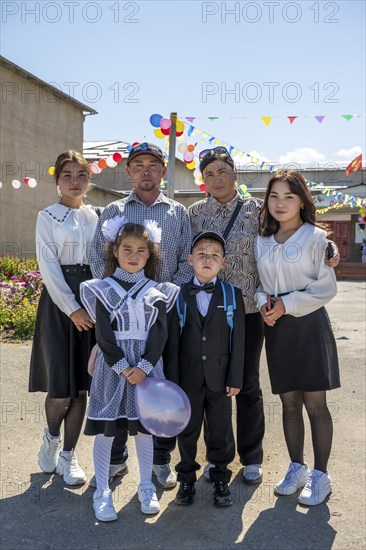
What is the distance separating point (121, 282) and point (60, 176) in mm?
864

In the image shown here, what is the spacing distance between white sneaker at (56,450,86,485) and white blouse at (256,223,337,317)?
1.49 m

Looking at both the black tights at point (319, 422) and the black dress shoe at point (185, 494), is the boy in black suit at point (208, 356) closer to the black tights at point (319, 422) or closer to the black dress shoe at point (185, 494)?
the black dress shoe at point (185, 494)

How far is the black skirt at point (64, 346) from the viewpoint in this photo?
337cm

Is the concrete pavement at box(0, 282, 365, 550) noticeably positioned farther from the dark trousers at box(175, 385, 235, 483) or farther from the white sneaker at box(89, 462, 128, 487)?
the dark trousers at box(175, 385, 235, 483)

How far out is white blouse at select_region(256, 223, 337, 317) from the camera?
3152mm

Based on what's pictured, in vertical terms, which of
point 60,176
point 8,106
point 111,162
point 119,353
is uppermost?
point 8,106

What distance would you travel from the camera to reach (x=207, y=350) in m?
3.10

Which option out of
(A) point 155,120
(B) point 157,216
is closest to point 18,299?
(A) point 155,120

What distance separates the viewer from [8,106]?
16188 millimetres

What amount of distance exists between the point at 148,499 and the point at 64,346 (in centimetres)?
101

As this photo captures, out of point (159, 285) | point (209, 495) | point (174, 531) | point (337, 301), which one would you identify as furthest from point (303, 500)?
point (337, 301)

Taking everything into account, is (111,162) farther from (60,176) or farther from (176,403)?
(176,403)

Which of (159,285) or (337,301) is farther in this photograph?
(337,301)

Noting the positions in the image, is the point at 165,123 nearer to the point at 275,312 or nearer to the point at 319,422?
the point at 275,312
